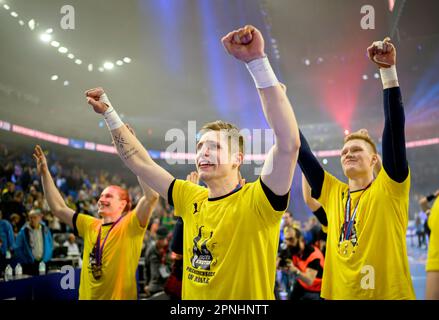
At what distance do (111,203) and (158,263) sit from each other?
4.05 metres

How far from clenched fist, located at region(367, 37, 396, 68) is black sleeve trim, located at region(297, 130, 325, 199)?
1.94 ft

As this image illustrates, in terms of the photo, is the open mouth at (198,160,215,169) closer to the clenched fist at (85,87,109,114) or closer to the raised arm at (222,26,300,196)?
the raised arm at (222,26,300,196)

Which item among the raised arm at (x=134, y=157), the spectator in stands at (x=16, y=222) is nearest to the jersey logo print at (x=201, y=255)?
the raised arm at (x=134, y=157)

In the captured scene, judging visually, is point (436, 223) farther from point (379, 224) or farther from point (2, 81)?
point (2, 81)

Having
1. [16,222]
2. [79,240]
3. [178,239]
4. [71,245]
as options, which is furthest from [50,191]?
[79,240]

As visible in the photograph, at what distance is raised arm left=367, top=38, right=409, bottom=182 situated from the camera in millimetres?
1757

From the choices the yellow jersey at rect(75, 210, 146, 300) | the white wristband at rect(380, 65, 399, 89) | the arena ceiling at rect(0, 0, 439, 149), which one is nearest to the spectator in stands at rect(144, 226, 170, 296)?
the arena ceiling at rect(0, 0, 439, 149)

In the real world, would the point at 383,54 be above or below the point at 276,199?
above

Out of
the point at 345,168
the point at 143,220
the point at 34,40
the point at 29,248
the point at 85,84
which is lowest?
the point at 29,248

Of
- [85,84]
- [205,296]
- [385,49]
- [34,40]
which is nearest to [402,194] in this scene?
[385,49]

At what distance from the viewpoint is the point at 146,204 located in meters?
2.66

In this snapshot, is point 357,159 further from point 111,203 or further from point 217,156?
point 111,203

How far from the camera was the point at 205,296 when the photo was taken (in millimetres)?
1484

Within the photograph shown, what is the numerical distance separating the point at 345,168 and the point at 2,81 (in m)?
7.61
